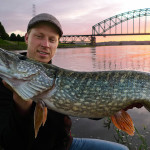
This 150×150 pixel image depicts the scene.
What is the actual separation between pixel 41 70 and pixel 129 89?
1085 mm

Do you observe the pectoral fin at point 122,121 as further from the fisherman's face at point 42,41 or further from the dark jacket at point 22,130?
the fisherman's face at point 42,41

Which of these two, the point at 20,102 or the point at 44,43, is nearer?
the point at 20,102

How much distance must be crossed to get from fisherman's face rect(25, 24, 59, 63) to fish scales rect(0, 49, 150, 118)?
0.61 m

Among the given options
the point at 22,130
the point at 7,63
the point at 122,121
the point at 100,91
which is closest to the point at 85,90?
the point at 100,91

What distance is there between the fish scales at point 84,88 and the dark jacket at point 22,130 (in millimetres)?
221

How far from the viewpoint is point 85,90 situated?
216 centimetres

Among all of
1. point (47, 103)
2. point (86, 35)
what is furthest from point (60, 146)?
point (86, 35)

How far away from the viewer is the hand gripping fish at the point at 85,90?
2.05 m

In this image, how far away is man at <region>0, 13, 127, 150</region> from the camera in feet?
6.15

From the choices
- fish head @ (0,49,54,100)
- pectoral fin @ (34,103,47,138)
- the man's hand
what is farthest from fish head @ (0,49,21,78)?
pectoral fin @ (34,103,47,138)

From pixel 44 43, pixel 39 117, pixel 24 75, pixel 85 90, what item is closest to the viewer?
pixel 39 117

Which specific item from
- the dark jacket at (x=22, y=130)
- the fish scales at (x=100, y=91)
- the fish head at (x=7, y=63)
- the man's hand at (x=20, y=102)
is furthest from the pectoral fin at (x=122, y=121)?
the fish head at (x=7, y=63)

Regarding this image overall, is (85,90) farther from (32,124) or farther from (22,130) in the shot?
(22,130)

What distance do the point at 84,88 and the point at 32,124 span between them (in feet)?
2.37
